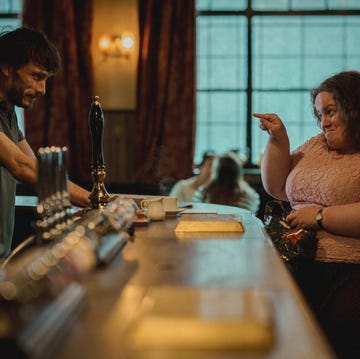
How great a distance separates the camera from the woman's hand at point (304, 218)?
8.50ft

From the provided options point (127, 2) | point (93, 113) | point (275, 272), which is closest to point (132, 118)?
point (127, 2)

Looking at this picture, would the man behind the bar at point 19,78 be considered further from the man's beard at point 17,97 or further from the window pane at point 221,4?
the window pane at point 221,4

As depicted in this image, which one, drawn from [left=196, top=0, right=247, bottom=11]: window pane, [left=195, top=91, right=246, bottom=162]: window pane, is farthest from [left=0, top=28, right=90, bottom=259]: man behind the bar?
[left=196, top=0, right=247, bottom=11]: window pane

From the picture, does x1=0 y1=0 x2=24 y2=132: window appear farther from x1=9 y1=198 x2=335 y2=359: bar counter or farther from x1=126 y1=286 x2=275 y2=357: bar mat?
x1=126 y1=286 x2=275 y2=357: bar mat

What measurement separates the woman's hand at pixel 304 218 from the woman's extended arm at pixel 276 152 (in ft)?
1.10

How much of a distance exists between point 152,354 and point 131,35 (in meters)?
6.54

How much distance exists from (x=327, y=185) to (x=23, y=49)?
139cm

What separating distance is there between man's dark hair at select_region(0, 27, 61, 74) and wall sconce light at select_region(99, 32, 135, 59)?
14.7ft

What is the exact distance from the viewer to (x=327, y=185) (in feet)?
8.62

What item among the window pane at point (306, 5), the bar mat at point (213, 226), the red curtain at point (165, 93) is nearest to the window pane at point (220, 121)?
the red curtain at point (165, 93)

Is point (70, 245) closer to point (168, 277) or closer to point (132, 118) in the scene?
point (168, 277)

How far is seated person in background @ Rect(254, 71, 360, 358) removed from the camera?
256 cm

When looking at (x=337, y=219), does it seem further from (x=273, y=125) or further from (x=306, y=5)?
(x=306, y=5)

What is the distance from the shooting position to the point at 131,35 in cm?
729
